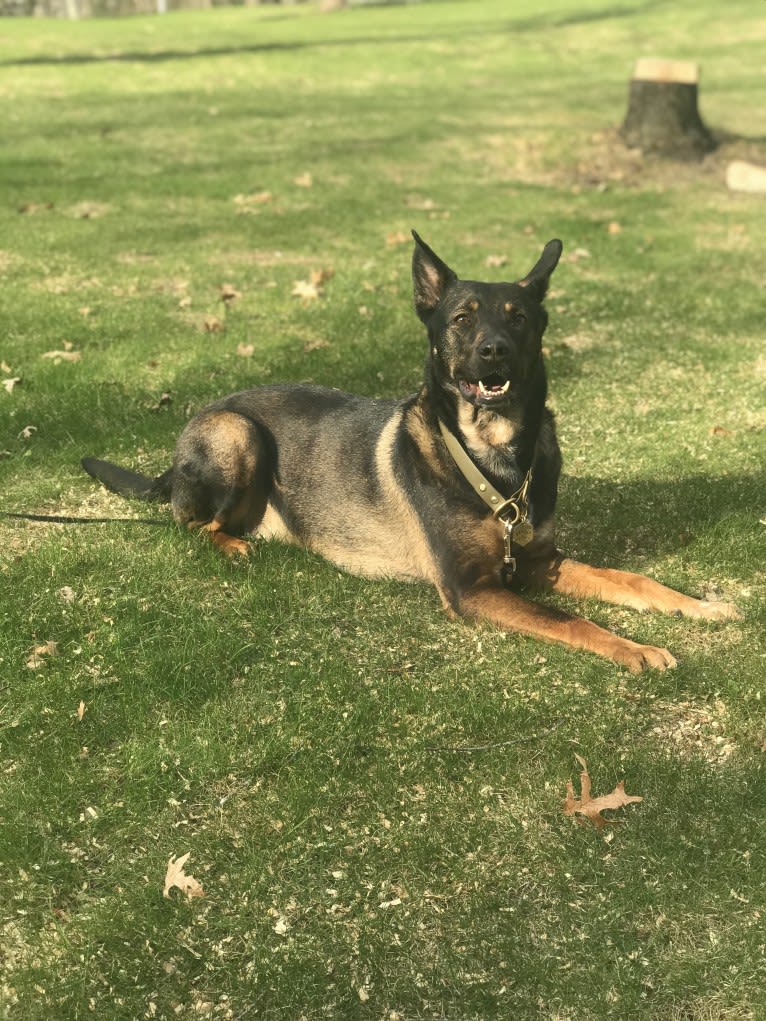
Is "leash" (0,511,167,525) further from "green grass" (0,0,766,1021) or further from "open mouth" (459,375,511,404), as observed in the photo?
"open mouth" (459,375,511,404)

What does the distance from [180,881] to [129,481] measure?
3185mm

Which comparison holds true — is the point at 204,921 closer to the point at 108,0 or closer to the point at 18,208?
the point at 18,208

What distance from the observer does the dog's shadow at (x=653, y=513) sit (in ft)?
20.1

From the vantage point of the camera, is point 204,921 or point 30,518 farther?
point 30,518

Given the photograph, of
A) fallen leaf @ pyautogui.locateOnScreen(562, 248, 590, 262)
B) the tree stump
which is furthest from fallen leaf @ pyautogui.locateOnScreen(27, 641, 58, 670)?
the tree stump

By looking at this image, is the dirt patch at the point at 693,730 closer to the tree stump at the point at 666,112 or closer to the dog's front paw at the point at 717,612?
the dog's front paw at the point at 717,612

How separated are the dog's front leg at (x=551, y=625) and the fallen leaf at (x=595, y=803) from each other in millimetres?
798

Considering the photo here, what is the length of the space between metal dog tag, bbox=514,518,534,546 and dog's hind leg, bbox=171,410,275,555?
149cm

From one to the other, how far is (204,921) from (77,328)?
22.2ft

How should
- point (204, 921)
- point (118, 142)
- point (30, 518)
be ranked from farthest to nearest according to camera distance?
point (118, 142) → point (30, 518) → point (204, 921)

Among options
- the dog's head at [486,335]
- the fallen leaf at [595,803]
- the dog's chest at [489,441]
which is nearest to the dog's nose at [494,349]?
the dog's head at [486,335]

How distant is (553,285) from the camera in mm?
10953

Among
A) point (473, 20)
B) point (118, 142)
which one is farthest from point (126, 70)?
point (473, 20)

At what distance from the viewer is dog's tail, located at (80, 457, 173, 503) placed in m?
6.41
